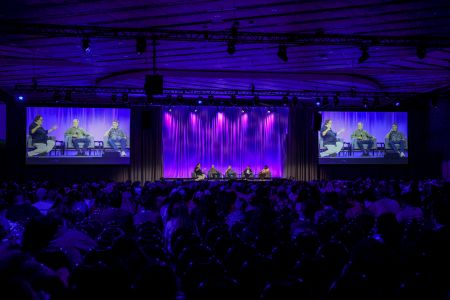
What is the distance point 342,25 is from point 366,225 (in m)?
6.38

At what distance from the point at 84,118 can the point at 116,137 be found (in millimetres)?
2038

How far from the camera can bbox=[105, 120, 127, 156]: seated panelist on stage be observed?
27234 millimetres

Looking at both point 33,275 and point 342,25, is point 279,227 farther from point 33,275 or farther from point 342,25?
point 342,25

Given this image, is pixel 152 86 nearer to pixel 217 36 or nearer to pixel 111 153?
pixel 217 36

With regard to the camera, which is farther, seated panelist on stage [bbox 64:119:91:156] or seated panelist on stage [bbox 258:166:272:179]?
seated panelist on stage [bbox 258:166:272:179]

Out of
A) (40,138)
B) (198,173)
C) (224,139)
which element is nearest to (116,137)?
(40,138)

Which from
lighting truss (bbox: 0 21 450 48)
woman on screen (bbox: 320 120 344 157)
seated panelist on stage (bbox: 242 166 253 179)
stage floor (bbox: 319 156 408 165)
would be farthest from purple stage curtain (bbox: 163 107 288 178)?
lighting truss (bbox: 0 21 450 48)

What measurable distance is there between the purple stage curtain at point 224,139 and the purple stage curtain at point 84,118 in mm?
3023

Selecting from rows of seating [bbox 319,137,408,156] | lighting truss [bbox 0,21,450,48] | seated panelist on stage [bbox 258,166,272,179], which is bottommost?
seated panelist on stage [bbox 258,166,272,179]

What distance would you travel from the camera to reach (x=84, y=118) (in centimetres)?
2692

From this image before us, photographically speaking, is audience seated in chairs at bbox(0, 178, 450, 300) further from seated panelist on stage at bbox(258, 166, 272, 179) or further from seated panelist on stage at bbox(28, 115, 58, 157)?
seated panelist on stage at bbox(258, 166, 272, 179)

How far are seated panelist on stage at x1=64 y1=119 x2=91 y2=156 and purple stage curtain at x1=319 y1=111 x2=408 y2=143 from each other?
543 inches

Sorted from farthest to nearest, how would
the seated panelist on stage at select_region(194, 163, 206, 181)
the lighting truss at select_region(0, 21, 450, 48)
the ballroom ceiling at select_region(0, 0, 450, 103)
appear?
the seated panelist on stage at select_region(194, 163, 206, 181)
the lighting truss at select_region(0, 21, 450, 48)
the ballroom ceiling at select_region(0, 0, 450, 103)

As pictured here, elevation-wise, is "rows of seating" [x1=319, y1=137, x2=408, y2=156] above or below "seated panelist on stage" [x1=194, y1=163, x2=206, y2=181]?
above
